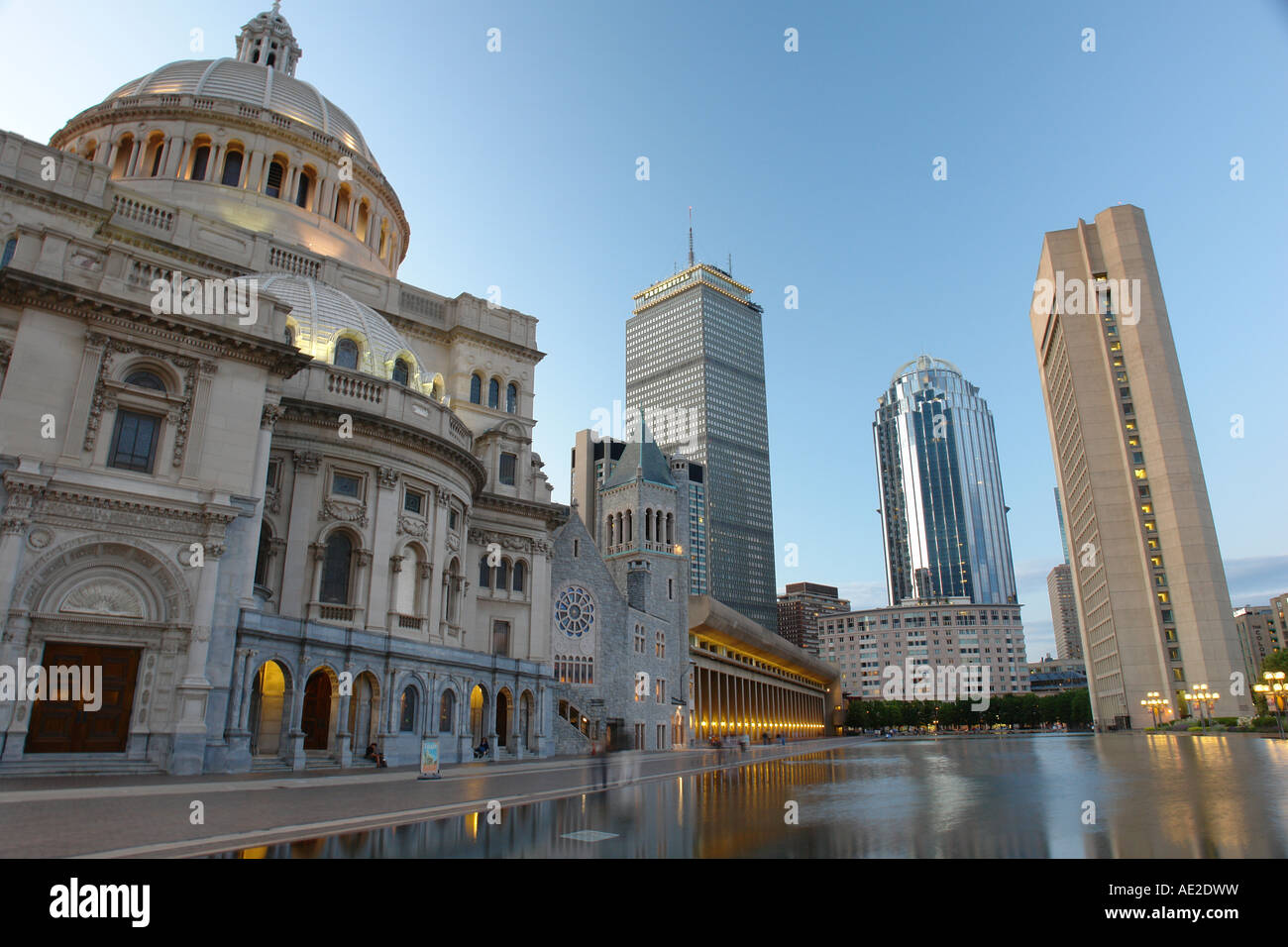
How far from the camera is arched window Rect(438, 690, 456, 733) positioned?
1476 inches

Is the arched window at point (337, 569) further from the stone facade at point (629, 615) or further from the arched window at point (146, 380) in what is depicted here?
the stone facade at point (629, 615)

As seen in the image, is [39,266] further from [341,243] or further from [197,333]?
[341,243]

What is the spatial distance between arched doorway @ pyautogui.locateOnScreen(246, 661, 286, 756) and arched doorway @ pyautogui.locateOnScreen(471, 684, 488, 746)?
1103 cm

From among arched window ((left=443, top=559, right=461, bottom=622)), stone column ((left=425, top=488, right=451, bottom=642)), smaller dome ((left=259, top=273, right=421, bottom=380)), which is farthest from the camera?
arched window ((left=443, top=559, right=461, bottom=622))

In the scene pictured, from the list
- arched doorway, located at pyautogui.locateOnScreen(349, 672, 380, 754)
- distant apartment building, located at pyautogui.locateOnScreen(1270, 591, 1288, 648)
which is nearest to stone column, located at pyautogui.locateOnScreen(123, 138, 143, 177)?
arched doorway, located at pyautogui.locateOnScreen(349, 672, 380, 754)

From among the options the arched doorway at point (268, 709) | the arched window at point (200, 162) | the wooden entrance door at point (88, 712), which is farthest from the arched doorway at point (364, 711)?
the arched window at point (200, 162)

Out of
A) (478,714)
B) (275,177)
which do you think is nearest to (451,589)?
(478,714)

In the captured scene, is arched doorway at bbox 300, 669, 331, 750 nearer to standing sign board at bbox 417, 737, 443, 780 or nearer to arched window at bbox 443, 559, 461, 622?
arched window at bbox 443, 559, 461, 622

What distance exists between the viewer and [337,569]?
36.7 metres

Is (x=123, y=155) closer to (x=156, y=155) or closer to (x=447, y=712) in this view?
(x=156, y=155)

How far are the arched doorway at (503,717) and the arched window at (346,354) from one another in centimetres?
1957
